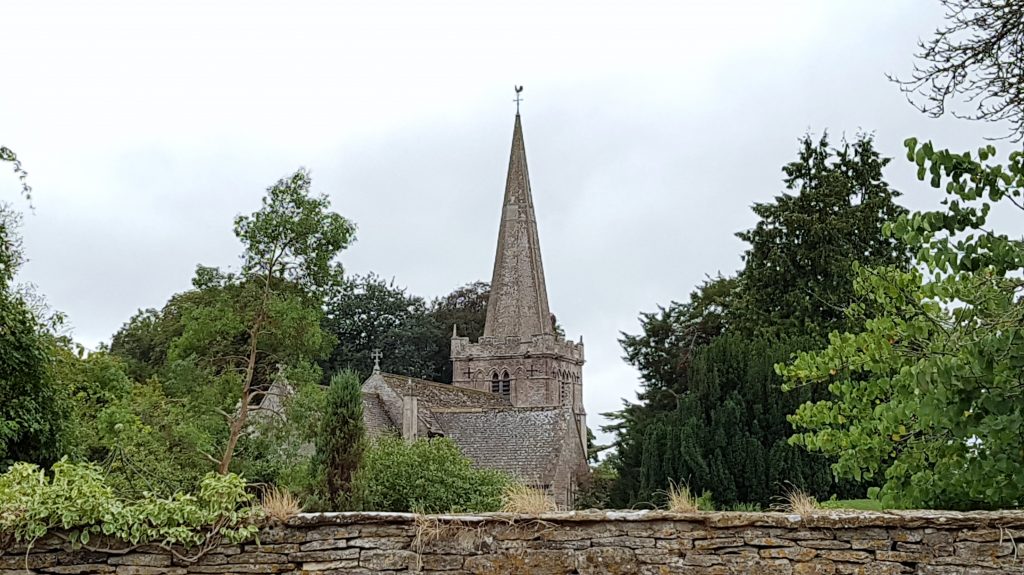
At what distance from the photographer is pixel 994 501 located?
7531 millimetres

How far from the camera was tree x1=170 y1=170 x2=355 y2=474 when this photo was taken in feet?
83.8

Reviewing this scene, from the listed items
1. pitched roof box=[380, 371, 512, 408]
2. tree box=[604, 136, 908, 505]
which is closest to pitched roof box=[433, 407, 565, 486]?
pitched roof box=[380, 371, 512, 408]

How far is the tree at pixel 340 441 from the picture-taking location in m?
27.5

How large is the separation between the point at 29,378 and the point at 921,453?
10.2 m

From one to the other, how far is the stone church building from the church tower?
6 cm

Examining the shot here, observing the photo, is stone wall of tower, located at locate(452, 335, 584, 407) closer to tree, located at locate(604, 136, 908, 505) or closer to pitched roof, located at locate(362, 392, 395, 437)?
pitched roof, located at locate(362, 392, 395, 437)

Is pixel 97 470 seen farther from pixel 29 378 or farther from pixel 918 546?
pixel 29 378

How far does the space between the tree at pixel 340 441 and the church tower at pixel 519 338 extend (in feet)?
105

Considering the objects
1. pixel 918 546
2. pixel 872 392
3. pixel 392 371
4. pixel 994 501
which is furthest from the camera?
pixel 392 371

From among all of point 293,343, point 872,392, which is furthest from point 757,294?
point 872,392

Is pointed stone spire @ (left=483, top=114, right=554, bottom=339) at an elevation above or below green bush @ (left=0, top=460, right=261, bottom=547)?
above

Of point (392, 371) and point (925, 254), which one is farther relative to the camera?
point (392, 371)

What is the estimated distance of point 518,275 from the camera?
62906 millimetres

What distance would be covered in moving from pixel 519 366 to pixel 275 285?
35.4 metres
